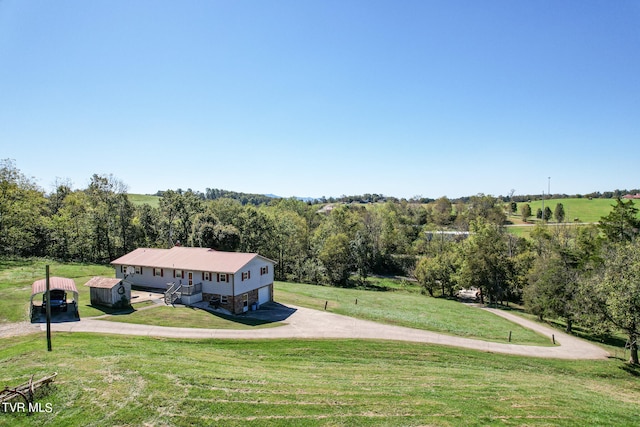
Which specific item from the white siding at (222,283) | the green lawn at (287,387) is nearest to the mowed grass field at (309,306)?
the white siding at (222,283)

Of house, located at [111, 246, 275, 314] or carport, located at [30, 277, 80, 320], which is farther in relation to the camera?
house, located at [111, 246, 275, 314]

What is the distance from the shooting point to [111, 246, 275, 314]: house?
107ft

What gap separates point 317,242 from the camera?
237 feet

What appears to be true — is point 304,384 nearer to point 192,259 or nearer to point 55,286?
point 55,286

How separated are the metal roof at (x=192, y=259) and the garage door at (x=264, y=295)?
10.3ft

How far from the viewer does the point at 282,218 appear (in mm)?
72188

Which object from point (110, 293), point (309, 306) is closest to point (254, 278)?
point (309, 306)

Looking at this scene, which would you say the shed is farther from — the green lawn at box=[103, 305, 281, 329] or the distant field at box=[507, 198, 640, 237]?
the distant field at box=[507, 198, 640, 237]

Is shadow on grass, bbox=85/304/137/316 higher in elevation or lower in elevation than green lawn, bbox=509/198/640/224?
lower

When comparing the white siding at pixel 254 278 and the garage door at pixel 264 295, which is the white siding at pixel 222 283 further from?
the garage door at pixel 264 295

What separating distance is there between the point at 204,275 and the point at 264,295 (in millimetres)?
6611

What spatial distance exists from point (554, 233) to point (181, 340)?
7382 cm

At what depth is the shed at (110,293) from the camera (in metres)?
30.0

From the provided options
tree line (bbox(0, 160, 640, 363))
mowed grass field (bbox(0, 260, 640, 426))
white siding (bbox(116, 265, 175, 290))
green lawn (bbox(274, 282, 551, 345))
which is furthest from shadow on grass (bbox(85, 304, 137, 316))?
tree line (bbox(0, 160, 640, 363))
